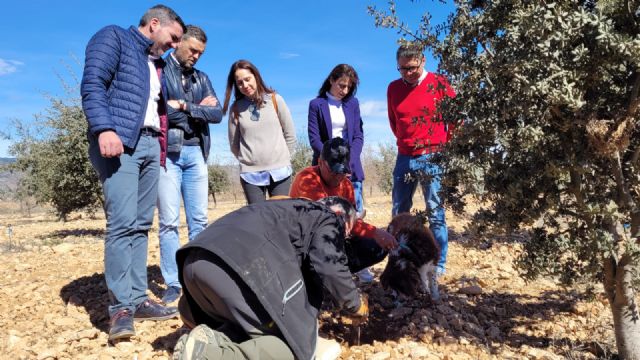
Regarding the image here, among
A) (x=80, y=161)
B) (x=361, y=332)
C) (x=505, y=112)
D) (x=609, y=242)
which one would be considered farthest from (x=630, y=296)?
(x=80, y=161)

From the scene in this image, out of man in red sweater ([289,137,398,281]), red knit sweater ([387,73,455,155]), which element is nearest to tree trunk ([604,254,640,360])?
man in red sweater ([289,137,398,281])

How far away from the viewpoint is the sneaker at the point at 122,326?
10.0 ft

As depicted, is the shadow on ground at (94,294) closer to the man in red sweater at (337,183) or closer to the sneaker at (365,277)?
the man in red sweater at (337,183)

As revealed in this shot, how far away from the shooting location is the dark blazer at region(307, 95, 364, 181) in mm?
4520

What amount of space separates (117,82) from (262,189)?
1.60 m

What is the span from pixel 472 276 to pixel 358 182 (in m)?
1.69

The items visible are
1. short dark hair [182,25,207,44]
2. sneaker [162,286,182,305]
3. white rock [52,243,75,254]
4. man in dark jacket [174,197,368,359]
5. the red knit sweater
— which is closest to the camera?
man in dark jacket [174,197,368,359]

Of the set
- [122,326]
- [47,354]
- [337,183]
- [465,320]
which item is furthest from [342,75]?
[47,354]

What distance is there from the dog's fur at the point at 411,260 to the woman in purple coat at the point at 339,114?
0.56 m

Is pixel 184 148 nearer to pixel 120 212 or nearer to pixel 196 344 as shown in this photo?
pixel 120 212

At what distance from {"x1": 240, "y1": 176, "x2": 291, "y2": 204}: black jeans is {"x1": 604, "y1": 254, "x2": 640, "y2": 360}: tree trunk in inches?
105

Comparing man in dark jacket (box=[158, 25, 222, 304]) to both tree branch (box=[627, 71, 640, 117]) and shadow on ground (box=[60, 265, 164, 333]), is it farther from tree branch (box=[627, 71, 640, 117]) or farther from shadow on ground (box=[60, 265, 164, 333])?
tree branch (box=[627, 71, 640, 117])

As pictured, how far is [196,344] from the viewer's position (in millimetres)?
2223

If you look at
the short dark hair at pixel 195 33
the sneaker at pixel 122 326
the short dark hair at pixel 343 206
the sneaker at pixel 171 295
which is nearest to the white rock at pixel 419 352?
the short dark hair at pixel 343 206
